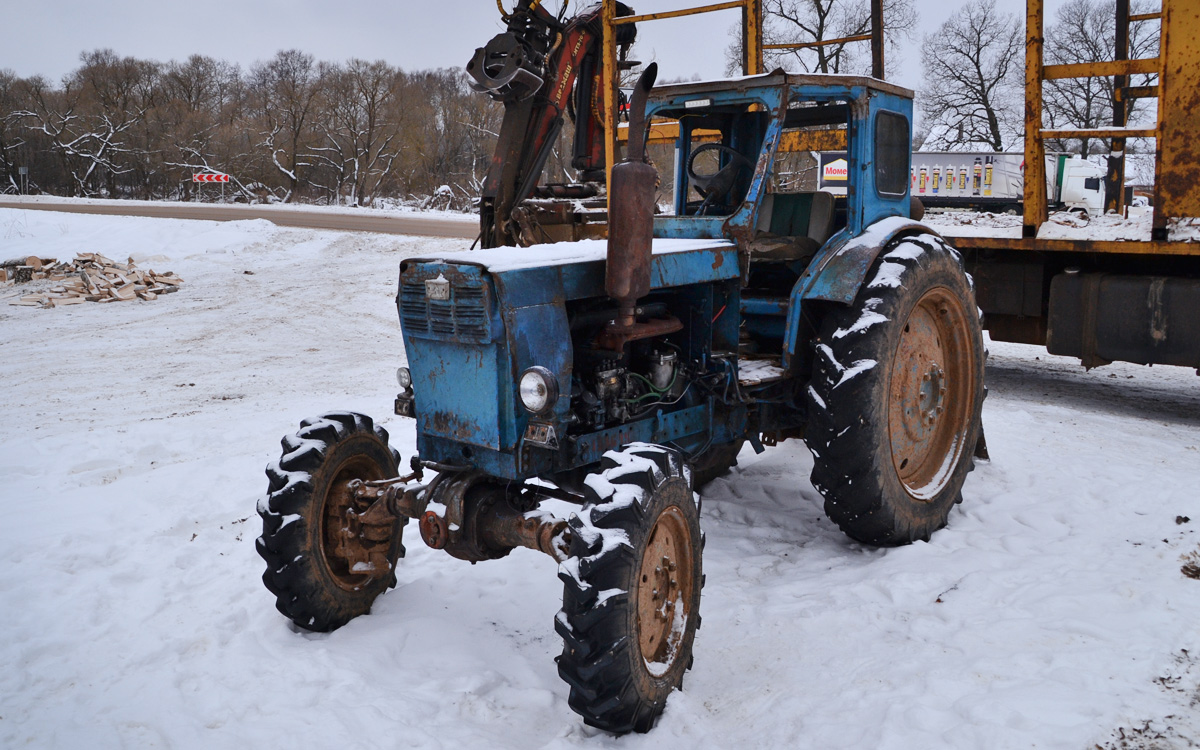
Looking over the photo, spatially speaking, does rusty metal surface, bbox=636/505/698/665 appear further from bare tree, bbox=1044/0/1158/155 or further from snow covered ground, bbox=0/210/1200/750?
bare tree, bbox=1044/0/1158/155

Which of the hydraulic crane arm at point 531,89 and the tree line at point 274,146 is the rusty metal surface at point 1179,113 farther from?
the tree line at point 274,146

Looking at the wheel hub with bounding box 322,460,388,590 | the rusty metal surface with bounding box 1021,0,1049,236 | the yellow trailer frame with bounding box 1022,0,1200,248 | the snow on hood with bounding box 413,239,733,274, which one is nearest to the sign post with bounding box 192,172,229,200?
the rusty metal surface with bounding box 1021,0,1049,236

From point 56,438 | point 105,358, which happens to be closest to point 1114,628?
point 56,438

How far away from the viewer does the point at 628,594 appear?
3201 millimetres

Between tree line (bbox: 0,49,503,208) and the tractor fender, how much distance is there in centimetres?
3910

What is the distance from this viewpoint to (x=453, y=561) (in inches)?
192

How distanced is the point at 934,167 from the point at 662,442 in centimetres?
1240

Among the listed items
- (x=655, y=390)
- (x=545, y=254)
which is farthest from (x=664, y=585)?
(x=545, y=254)

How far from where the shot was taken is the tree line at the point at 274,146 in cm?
4578

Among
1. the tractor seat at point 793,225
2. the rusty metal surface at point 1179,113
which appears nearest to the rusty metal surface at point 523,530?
the tractor seat at point 793,225

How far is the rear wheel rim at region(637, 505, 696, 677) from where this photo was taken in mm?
3414

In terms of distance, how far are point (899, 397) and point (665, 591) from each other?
2.10 metres

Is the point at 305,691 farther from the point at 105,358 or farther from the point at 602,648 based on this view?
the point at 105,358

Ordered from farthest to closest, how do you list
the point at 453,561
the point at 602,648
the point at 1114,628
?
the point at 453,561
the point at 1114,628
the point at 602,648
